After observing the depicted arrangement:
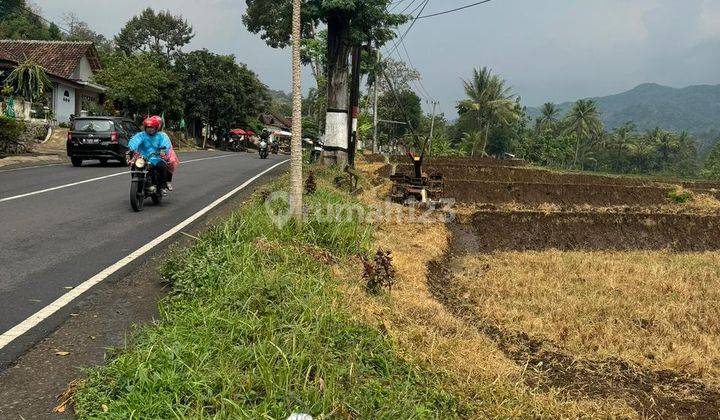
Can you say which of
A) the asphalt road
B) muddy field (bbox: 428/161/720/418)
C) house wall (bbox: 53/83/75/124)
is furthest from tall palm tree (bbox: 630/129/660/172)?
the asphalt road

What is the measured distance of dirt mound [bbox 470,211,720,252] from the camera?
12320mm

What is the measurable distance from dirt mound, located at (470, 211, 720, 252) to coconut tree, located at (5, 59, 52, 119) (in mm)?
22987

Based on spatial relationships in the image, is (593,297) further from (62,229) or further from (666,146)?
(666,146)

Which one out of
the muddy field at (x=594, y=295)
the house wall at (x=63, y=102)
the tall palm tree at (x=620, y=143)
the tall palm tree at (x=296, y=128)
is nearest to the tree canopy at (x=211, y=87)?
the house wall at (x=63, y=102)

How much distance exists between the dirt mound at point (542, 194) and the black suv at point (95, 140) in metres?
10.3

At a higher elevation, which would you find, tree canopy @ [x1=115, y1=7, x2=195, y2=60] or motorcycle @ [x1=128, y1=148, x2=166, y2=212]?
tree canopy @ [x1=115, y1=7, x2=195, y2=60]

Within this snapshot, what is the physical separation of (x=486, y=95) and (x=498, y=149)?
70.9ft

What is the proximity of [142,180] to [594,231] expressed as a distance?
1028 centimetres

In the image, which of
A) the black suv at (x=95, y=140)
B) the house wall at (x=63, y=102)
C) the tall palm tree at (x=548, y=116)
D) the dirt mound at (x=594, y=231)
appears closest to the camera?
the dirt mound at (x=594, y=231)

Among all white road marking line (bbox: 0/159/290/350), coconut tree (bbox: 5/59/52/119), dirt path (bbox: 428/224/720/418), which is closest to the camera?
white road marking line (bbox: 0/159/290/350)

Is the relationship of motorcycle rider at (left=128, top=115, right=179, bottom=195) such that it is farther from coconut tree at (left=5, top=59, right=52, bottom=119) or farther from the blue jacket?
coconut tree at (left=5, top=59, right=52, bottom=119)

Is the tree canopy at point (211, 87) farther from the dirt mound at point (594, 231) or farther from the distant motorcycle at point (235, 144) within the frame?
the dirt mound at point (594, 231)

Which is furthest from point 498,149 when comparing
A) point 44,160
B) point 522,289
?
point 522,289

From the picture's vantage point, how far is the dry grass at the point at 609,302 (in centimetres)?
570
